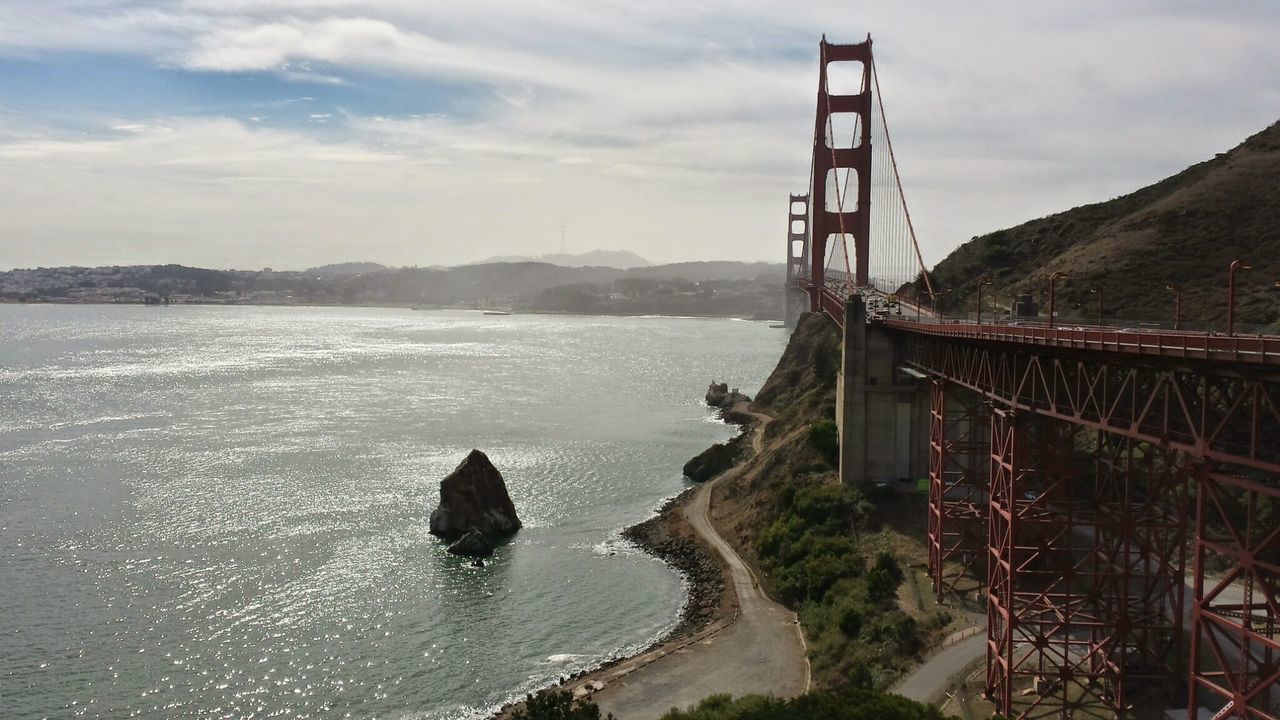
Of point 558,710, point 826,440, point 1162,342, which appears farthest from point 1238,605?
point 826,440

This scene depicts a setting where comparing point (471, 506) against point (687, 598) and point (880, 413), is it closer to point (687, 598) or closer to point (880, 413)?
point (687, 598)

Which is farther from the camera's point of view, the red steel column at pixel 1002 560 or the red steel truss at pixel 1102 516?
the red steel column at pixel 1002 560

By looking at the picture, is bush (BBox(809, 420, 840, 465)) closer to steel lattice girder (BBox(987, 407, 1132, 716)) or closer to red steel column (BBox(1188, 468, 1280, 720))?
steel lattice girder (BBox(987, 407, 1132, 716))

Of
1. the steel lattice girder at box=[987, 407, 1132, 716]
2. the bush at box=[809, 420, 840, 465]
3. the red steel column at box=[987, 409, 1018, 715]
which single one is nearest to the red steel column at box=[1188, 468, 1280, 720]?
the steel lattice girder at box=[987, 407, 1132, 716]

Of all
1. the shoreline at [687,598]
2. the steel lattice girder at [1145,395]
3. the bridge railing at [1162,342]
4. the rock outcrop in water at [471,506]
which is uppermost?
the bridge railing at [1162,342]

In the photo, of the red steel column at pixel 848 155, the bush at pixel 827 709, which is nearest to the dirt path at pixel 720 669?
the bush at pixel 827 709

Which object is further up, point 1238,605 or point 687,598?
point 1238,605

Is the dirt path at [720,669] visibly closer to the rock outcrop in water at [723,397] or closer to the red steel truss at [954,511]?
the red steel truss at [954,511]
